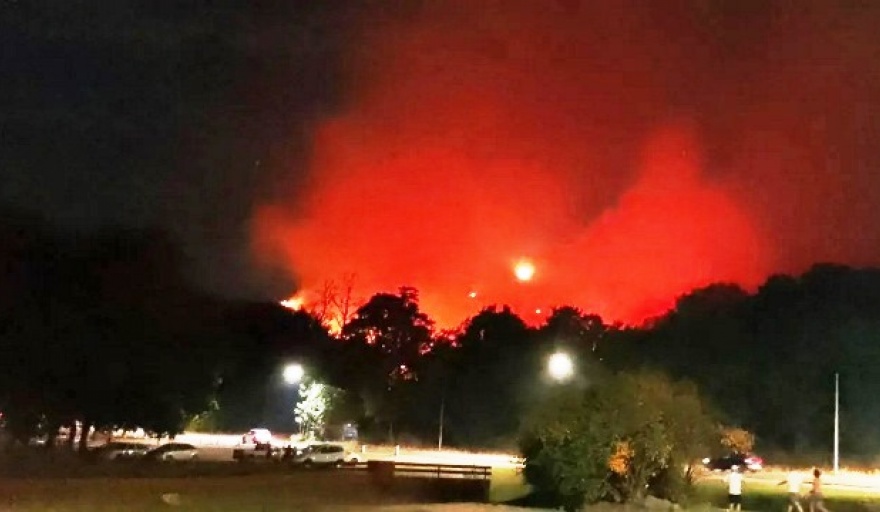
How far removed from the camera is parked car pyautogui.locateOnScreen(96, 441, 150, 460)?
5653 cm

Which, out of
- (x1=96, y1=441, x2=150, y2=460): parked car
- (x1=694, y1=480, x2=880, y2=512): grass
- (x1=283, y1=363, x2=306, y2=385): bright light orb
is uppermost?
(x1=283, y1=363, x2=306, y2=385): bright light orb

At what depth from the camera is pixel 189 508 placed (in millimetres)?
32594

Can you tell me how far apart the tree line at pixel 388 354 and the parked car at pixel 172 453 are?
55.8 inches

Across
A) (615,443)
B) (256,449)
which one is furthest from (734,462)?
(615,443)

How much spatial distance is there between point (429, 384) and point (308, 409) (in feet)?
59.0

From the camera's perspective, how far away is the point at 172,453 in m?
59.2

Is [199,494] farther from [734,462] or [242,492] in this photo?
[734,462]

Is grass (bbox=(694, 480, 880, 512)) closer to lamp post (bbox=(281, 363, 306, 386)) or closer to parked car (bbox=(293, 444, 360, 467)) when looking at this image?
parked car (bbox=(293, 444, 360, 467))

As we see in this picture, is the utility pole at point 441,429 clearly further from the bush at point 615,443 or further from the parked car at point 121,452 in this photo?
the bush at point 615,443

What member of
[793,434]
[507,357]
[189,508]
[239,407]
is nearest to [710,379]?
[793,434]

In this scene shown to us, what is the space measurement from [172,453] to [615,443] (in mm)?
28262

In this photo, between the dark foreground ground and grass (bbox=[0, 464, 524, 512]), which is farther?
the dark foreground ground

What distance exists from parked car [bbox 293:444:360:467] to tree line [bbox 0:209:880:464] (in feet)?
18.8

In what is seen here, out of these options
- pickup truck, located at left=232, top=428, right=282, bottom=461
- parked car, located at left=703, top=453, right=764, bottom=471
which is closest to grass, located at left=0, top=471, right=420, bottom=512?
pickup truck, located at left=232, top=428, right=282, bottom=461
